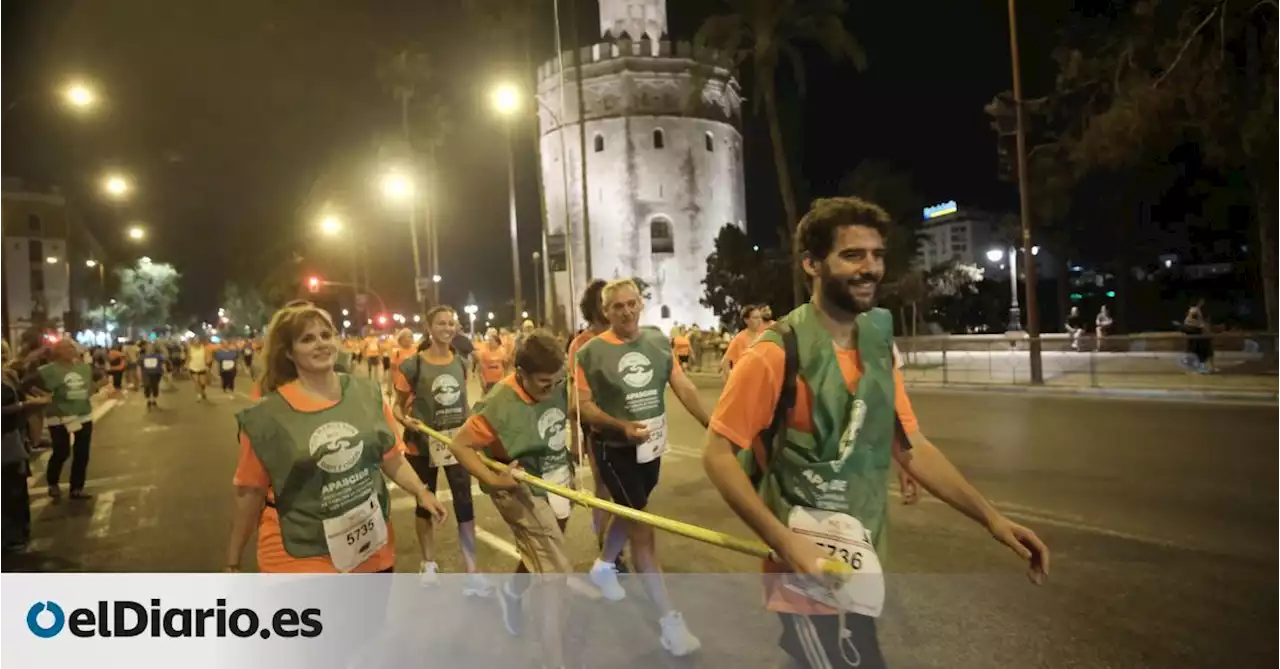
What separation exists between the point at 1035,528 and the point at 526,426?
179 inches

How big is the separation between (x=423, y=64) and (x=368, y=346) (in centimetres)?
1890

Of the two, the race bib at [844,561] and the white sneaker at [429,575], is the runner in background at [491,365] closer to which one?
the white sneaker at [429,575]

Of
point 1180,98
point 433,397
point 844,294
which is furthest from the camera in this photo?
point 1180,98

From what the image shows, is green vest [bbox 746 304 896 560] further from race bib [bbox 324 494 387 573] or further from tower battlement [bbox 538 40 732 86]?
tower battlement [bbox 538 40 732 86]

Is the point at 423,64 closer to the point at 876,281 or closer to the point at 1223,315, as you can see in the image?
the point at 1223,315

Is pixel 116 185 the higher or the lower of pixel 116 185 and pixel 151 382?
the higher

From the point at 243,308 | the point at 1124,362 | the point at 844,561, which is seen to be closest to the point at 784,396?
the point at 844,561

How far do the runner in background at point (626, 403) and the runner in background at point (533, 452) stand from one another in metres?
0.47

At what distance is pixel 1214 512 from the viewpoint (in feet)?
23.5

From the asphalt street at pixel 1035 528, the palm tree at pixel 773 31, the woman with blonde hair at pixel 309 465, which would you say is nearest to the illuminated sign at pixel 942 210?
the palm tree at pixel 773 31

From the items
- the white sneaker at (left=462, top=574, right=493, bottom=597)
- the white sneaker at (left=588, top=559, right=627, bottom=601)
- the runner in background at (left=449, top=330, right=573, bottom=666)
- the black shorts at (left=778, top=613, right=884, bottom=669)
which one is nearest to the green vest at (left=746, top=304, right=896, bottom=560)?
the black shorts at (left=778, top=613, right=884, bottom=669)

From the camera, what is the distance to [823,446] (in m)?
2.58

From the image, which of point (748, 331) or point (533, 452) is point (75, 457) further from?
point (533, 452)

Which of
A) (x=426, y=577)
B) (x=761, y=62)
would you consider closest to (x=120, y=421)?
(x=426, y=577)
